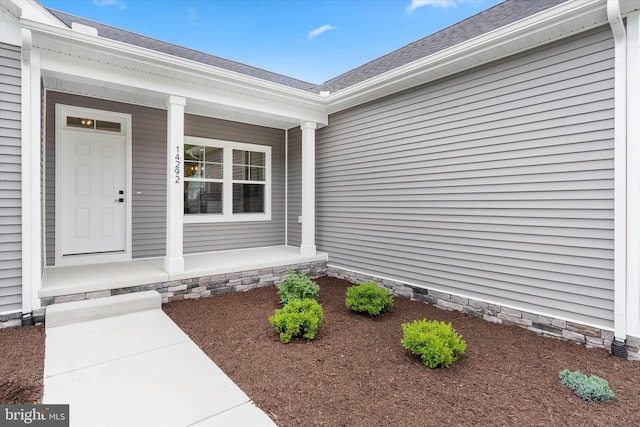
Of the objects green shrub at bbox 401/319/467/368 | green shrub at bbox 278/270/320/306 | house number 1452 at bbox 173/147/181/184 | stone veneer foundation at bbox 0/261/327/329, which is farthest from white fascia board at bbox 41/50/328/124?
green shrub at bbox 401/319/467/368

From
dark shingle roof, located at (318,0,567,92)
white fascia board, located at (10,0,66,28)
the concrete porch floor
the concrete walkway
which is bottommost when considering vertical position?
the concrete walkway

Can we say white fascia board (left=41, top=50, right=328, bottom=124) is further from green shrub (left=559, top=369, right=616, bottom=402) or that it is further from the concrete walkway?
green shrub (left=559, top=369, right=616, bottom=402)

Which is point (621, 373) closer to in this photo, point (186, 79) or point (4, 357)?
point (4, 357)

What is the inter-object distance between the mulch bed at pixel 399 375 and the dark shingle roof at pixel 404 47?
381cm

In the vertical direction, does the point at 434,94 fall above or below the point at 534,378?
above

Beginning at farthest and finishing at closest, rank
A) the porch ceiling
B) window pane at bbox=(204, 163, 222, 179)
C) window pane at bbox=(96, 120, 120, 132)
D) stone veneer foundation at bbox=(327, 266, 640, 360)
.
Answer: window pane at bbox=(204, 163, 222, 179) → window pane at bbox=(96, 120, 120, 132) → the porch ceiling → stone veneer foundation at bbox=(327, 266, 640, 360)

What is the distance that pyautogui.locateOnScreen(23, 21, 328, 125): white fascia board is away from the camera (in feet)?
10.7

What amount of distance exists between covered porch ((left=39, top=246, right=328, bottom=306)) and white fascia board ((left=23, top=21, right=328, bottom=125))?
7.64ft

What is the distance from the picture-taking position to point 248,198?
6.30 metres

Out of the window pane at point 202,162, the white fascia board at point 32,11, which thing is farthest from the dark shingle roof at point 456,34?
the white fascia board at point 32,11

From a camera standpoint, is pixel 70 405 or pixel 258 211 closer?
pixel 70 405

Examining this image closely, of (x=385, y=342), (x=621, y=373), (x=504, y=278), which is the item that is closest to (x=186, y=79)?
(x=385, y=342)

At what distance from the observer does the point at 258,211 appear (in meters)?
6.45

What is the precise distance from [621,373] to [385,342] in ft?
5.89
